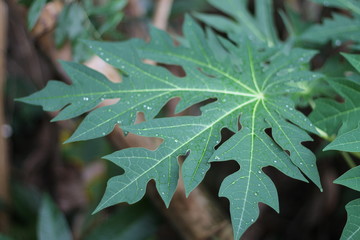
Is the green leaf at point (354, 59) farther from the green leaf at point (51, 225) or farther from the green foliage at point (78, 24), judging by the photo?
the green leaf at point (51, 225)

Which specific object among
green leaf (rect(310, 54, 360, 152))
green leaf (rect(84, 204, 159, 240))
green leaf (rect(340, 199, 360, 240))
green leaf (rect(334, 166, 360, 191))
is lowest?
green leaf (rect(84, 204, 159, 240))

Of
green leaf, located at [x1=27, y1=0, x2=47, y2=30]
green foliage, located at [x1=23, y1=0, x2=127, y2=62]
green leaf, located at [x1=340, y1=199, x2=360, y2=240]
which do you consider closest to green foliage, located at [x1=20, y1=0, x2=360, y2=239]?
green leaf, located at [x1=340, y1=199, x2=360, y2=240]

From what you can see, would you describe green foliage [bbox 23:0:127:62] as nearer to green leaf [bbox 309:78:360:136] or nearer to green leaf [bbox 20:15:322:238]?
green leaf [bbox 20:15:322:238]

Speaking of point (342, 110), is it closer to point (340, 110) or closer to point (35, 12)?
point (340, 110)

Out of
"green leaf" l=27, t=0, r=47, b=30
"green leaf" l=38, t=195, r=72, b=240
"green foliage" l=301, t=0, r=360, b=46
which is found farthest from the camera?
"green leaf" l=38, t=195, r=72, b=240

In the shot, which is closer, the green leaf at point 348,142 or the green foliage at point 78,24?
the green leaf at point 348,142

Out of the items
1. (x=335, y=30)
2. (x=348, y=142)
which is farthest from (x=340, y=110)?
(x=335, y=30)

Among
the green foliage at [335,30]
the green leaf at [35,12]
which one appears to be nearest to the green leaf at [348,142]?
the green foliage at [335,30]

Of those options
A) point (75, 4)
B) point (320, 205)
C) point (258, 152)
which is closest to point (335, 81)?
point (258, 152)
